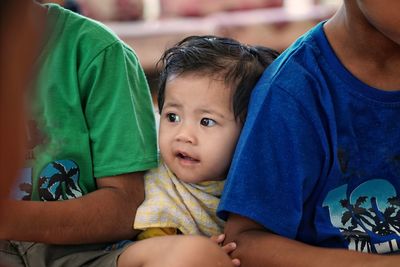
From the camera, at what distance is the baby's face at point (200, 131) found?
1459 mm

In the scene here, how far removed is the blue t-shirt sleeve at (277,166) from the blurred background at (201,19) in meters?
3.48

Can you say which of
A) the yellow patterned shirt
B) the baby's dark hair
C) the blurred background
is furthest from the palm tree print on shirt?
the blurred background

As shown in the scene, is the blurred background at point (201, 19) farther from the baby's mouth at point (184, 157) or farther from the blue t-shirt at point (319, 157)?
the blue t-shirt at point (319, 157)

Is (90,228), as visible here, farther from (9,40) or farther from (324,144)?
(9,40)

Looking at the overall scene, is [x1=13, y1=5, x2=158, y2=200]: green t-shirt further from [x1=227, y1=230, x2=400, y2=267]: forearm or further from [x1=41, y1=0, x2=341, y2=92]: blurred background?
[x1=41, y1=0, x2=341, y2=92]: blurred background

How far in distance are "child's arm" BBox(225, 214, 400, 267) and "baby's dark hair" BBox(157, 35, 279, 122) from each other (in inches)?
9.8

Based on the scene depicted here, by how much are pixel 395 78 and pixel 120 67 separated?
0.49 metres

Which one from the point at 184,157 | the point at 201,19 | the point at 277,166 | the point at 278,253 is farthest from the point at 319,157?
the point at 201,19

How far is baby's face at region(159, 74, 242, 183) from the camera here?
1459 mm

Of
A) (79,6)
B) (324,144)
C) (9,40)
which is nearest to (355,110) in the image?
(324,144)

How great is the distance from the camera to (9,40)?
504mm

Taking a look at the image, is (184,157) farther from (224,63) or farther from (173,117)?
(224,63)

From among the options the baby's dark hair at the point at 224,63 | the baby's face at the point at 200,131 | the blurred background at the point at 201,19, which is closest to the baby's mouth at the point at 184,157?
the baby's face at the point at 200,131

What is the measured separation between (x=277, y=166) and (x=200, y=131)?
226 mm
